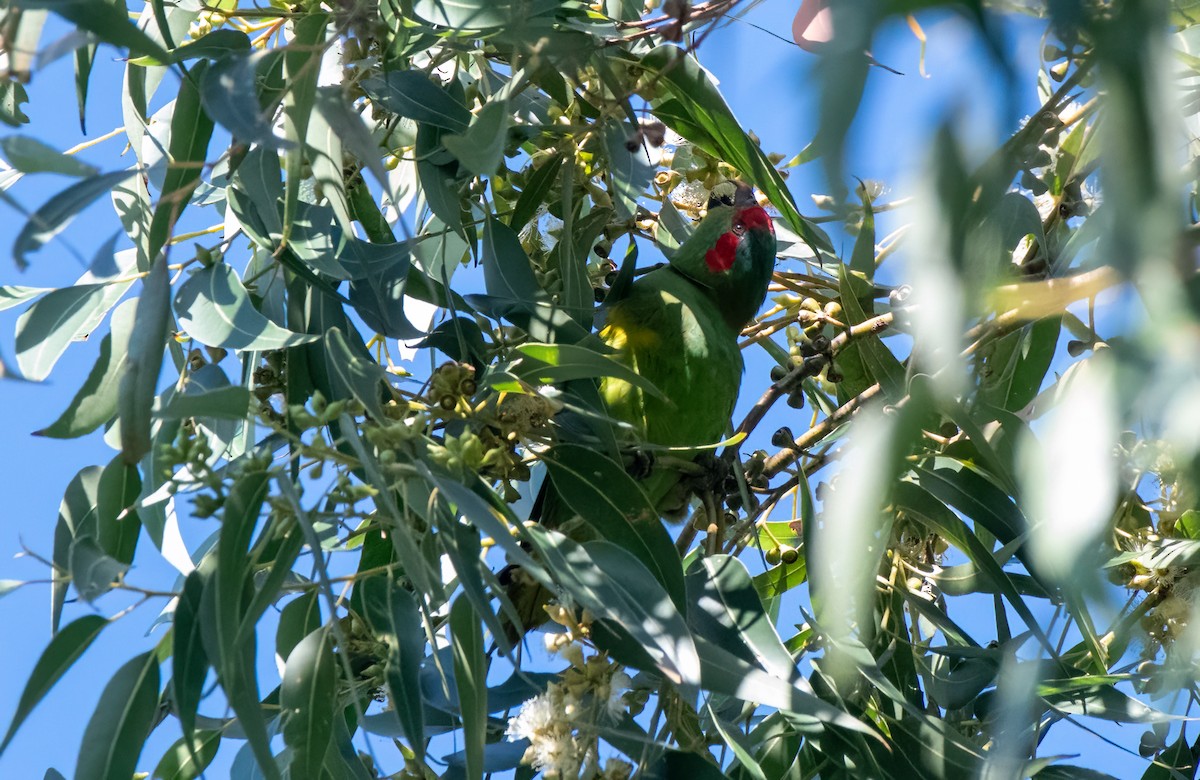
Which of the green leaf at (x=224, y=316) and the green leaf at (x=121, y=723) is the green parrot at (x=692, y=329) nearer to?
the green leaf at (x=224, y=316)

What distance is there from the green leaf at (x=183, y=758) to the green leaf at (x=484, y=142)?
2.50 ft

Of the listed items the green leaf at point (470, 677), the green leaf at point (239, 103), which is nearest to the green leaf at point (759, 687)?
the green leaf at point (470, 677)

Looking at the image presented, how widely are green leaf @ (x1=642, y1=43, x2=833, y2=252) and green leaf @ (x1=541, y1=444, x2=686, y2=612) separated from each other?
0.39 metres

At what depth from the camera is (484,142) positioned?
3.68ft

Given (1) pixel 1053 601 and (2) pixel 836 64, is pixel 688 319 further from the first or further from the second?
(2) pixel 836 64

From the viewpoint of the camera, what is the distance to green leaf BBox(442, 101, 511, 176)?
3.54ft

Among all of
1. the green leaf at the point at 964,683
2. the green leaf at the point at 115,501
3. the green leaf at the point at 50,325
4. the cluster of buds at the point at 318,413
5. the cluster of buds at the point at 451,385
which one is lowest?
the green leaf at the point at 964,683

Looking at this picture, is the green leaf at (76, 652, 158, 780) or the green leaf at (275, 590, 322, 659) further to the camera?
the green leaf at (275, 590, 322, 659)

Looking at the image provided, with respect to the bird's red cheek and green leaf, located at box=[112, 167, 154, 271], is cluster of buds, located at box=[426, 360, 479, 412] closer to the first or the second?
green leaf, located at box=[112, 167, 154, 271]

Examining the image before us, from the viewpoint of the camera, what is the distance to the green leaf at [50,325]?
1360 millimetres

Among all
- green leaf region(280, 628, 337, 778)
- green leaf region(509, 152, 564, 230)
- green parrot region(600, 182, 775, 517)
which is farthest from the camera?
green parrot region(600, 182, 775, 517)

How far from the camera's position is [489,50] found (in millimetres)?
1637

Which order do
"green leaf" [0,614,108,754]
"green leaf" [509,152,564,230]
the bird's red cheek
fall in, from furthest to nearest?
the bird's red cheek
"green leaf" [509,152,564,230]
"green leaf" [0,614,108,754]

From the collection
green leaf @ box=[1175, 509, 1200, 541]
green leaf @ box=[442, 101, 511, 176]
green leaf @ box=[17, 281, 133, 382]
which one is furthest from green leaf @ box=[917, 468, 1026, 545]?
green leaf @ box=[17, 281, 133, 382]
